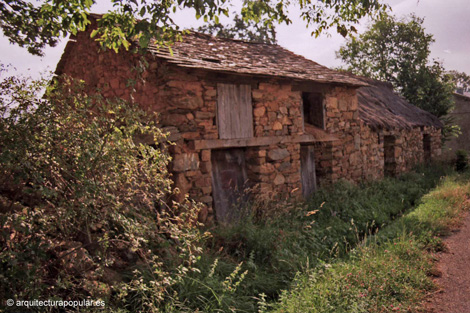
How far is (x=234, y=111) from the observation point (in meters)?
7.12

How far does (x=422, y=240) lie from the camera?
5504 mm

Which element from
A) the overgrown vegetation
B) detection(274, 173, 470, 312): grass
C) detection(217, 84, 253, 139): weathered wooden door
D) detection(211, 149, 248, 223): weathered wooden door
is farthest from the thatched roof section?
the overgrown vegetation

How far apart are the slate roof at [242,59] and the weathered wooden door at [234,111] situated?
1.63ft

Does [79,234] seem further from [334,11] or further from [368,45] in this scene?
[368,45]

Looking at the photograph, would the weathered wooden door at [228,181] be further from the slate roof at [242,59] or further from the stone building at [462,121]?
the stone building at [462,121]

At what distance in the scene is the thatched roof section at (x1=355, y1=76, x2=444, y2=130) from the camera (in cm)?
1161

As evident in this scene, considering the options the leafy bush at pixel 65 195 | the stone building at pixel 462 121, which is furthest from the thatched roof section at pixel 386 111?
the leafy bush at pixel 65 195

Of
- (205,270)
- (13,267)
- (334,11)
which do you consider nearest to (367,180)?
(334,11)

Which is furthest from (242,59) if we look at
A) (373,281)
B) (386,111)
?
(386,111)

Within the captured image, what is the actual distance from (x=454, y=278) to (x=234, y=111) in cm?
461

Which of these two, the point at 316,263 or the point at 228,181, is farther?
the point at 228,181

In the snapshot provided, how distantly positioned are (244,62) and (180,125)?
7.49ft

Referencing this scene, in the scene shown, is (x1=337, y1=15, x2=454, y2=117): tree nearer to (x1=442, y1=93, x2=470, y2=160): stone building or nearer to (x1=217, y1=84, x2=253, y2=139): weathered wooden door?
(x1=442, y1=93, x2=470, y2=160): stone building

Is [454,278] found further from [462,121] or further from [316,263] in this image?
[462,121]
